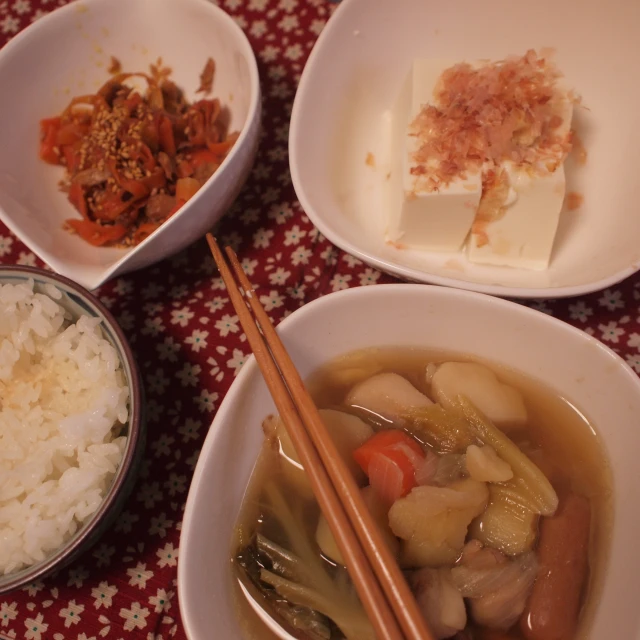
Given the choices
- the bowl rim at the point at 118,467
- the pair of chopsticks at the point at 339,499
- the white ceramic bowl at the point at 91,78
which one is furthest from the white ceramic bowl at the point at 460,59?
the bowl rim at the point at 118,467

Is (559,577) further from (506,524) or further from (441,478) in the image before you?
(441,478)

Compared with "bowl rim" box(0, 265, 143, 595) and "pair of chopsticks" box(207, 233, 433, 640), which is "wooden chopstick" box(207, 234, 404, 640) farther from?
"bowl rim" box(0, 265, 143, 595)

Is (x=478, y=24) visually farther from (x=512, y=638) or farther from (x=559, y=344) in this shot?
(x=512, y=638)

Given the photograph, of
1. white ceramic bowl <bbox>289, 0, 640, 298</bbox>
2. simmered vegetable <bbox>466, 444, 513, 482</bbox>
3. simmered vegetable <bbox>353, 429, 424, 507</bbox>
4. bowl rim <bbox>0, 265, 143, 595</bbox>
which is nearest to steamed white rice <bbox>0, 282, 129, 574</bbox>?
bowl rim <bbox>0, 265, 143, 595</bbox>

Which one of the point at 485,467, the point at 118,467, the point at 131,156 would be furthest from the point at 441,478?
the point at 131,156

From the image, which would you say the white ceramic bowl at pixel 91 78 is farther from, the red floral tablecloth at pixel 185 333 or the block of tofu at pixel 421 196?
the block of tofu at pixel 421 196

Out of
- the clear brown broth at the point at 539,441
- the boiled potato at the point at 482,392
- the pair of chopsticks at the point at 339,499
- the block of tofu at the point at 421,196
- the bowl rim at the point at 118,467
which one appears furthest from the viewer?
the block of tofu at the point at 421,196

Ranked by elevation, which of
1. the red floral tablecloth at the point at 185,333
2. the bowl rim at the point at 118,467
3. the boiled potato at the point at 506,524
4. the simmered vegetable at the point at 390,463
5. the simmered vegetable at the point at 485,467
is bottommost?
the boiled potato at the point at 506,524
